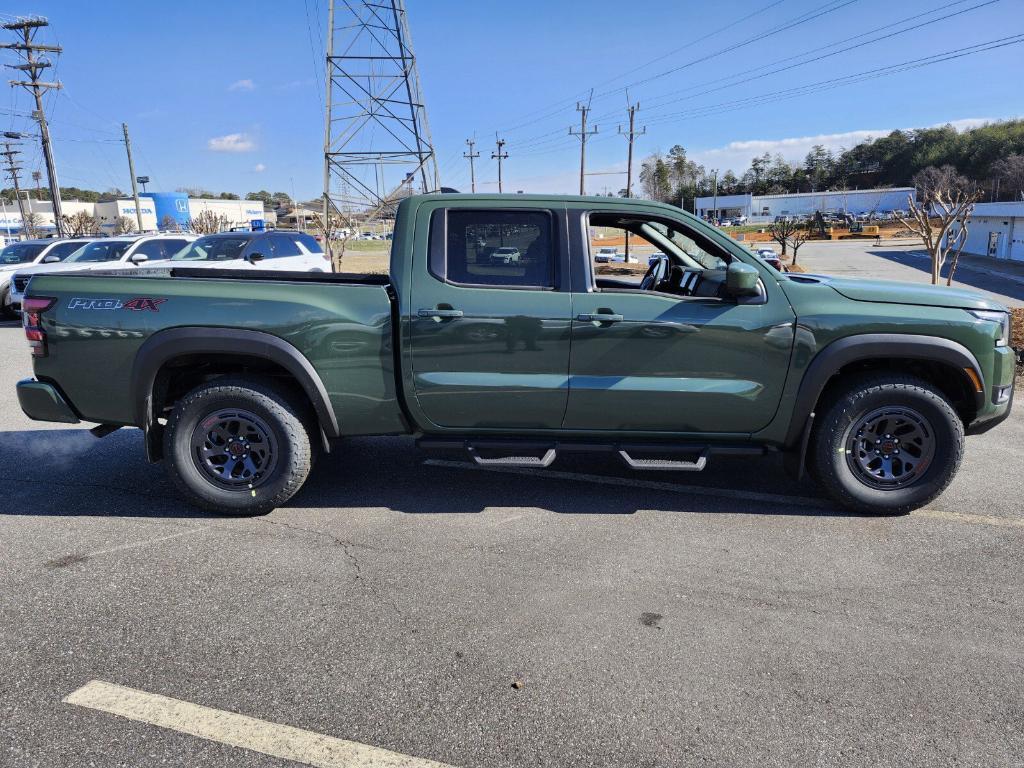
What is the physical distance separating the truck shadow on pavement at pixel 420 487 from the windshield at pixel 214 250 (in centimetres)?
870

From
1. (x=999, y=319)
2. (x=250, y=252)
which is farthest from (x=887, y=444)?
(x=250, y=252)

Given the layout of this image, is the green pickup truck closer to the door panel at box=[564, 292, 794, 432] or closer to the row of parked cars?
the door panel at box=[564, 292, 794, 432]

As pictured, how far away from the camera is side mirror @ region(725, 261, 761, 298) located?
156 inches

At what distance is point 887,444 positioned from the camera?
437 cm

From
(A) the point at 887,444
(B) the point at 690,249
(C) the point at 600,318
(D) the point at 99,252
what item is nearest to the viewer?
(C) the point at 600,318

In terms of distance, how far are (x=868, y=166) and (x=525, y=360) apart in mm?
172800

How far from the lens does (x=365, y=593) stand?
3451 mm

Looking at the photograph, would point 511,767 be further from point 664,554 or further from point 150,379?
point 150,379

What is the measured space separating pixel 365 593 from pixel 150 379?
1907mm

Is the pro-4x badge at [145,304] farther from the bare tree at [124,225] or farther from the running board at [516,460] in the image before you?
the bare tree at [124,225]

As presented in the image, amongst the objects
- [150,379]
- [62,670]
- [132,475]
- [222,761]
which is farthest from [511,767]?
[132,475]

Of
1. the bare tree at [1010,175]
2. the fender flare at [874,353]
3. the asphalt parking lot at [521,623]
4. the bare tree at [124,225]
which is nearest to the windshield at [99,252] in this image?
the asphalt parking lot at [521,623]

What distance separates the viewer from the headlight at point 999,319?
425 cm

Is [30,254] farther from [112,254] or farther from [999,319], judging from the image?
[999,319]
